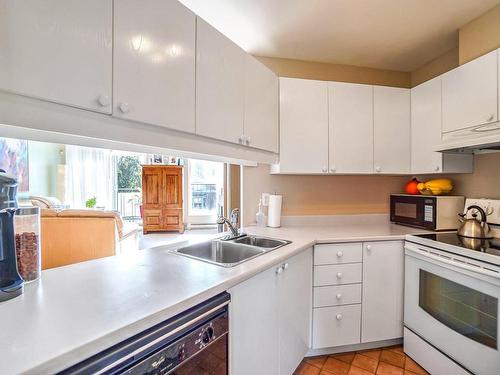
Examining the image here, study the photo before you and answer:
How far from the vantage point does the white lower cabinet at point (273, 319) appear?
112 cm

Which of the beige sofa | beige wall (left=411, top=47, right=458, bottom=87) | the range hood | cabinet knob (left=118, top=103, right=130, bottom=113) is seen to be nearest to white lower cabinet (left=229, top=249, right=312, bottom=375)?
cabinet knob (left=118, top=103, right=130, bottom=113)

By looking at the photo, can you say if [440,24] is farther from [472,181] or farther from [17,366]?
[17,366]

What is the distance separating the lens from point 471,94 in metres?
1.78

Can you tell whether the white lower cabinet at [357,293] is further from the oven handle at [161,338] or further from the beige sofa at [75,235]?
the beige sofa at [75,235]

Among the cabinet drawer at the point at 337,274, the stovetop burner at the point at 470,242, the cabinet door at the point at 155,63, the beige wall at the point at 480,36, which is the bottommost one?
the cabinet drawer at the point at 337,274

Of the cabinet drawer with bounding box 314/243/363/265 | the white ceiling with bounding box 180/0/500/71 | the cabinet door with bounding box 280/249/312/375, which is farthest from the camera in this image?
the cabinet drawer with bounding box 314/243/363/265

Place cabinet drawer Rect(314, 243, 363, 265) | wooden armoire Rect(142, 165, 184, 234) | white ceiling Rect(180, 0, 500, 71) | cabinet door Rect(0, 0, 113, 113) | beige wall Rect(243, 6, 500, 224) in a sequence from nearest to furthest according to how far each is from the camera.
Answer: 1. cabinet door Rect(0, 0, 113, 113)
2. white ceiling Rect(180, 0, 500, 71)
3. cabinet drawer Rect(314, 243, 363, 265)
4. beige wall Rect(243, 6, 500, 224)
5. wooden armoire Rect(142, 165, 184, 234)

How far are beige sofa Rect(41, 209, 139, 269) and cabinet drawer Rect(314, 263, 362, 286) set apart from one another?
2.26 metres

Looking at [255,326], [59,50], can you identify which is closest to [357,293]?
[255,326]

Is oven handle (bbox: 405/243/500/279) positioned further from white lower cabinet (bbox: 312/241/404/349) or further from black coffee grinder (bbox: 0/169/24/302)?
black coffee grinder (bbox: 0/169/24/302)

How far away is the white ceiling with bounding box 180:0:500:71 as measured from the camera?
67.2 inches

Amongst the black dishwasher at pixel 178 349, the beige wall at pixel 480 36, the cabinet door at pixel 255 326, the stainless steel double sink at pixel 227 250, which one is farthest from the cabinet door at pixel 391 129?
the black dishwasher at pixel 178 349

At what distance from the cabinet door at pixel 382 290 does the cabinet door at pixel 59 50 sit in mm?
1876

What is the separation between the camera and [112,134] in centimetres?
102
